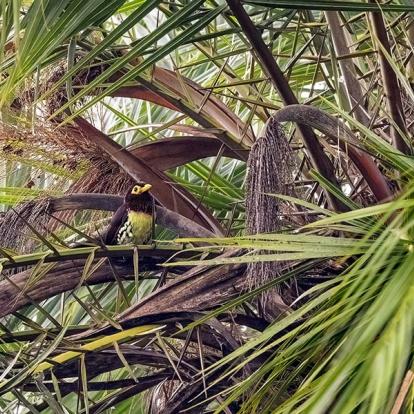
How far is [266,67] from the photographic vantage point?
5.62 feet

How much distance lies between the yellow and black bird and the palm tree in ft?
0.17

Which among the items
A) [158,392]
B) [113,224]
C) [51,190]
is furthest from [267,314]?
[113,224]

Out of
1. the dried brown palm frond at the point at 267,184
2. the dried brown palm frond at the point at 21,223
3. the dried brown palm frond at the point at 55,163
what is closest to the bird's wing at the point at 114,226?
the dried brown palm frond at the point at 55,163

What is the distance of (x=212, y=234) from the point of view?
1960 millimetres

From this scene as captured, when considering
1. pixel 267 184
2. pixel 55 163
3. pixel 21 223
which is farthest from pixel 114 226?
pixel 267 184

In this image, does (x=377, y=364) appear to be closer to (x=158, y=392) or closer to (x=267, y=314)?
(x=267, y=314)

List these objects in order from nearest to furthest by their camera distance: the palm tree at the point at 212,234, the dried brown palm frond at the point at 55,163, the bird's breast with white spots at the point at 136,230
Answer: the palm tree at the point at 212,234, the dried brown palm frond at the point at 55,163, the bird's breast with white spots at the point at 136,230

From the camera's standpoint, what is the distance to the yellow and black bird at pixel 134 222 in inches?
95.5

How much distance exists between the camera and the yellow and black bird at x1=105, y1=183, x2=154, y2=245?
243 cm

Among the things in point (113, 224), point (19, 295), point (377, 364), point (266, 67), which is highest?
point (266, 67)

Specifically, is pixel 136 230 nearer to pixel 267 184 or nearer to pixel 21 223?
pixel 21 223

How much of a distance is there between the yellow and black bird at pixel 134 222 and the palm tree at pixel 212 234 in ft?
0.17

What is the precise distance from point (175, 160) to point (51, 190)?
0.28m

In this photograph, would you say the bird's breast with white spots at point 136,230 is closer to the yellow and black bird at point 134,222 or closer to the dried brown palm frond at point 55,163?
the yellow and black bird at point 134,222
